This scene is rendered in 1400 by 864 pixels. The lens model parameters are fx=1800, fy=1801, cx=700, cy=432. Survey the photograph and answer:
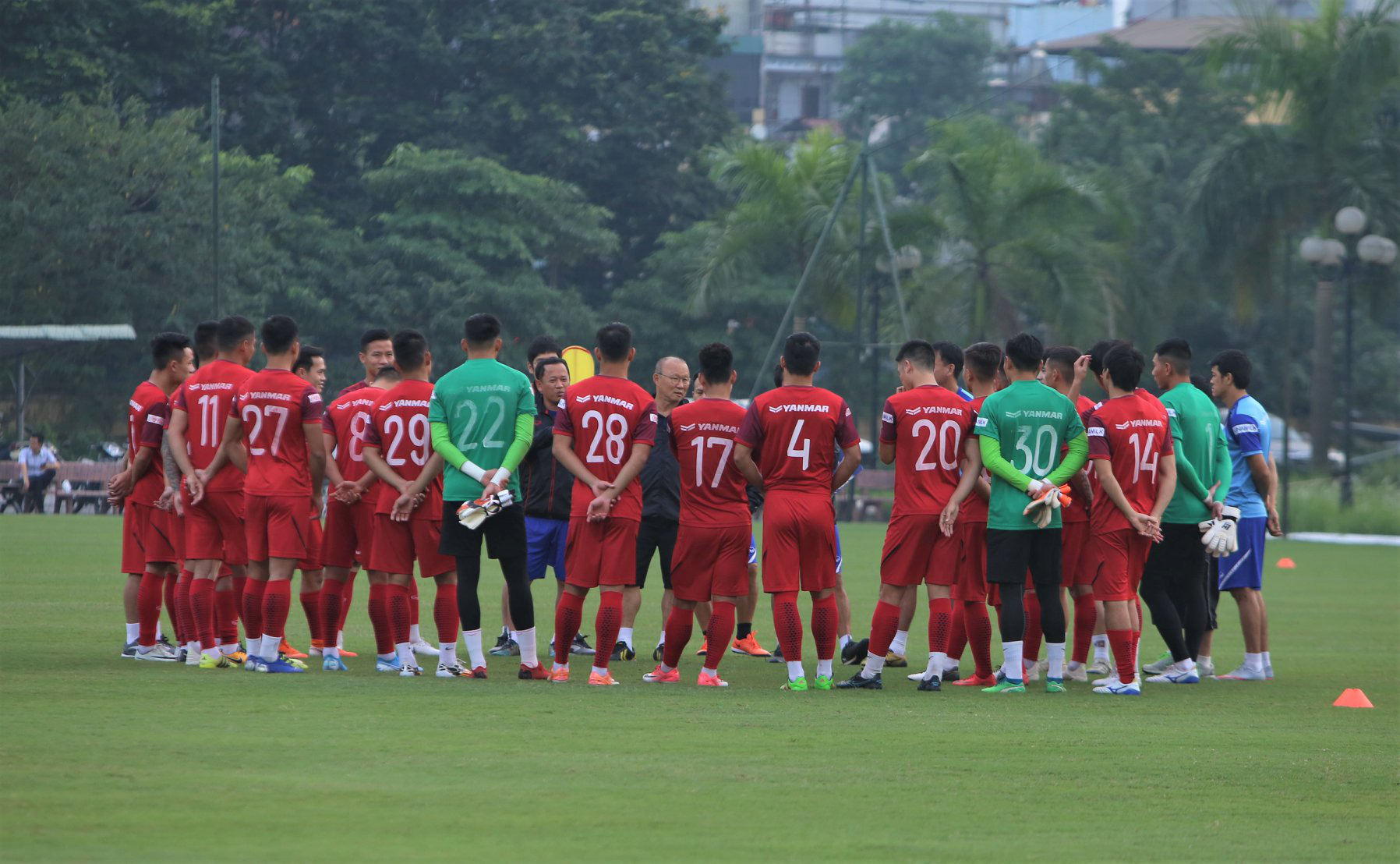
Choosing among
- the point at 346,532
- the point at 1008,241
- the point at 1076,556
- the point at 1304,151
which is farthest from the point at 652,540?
the point at 1304,151

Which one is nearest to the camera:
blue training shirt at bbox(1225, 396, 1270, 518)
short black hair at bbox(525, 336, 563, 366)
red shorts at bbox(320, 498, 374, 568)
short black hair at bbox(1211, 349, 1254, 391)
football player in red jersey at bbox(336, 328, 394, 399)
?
red shorts at bbox(320, 498, 374, 568)

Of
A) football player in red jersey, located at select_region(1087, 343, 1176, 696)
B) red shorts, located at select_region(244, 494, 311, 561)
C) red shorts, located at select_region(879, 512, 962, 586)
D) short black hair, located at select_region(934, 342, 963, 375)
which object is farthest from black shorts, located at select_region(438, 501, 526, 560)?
football player in red jersey, located at select_region(1087, 343, 1176, 696)

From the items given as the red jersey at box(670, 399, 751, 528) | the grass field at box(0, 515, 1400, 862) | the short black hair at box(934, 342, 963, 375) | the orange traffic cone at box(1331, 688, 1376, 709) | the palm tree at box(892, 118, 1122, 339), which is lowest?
the orange traffic cone at box(1331, 688, 1376, 709)

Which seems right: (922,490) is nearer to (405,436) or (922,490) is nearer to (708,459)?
(708,459)

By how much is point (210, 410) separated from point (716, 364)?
3021 mm

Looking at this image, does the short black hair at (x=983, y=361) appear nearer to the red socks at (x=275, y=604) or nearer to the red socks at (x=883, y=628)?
the red socks at (x=883, y=628)

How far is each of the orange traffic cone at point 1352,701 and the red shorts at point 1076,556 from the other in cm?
161

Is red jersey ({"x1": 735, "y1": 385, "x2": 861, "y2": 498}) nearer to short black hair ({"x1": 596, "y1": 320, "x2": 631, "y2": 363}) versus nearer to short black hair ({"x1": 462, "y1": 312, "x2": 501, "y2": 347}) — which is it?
short black hair ({"x1": 596, "y1": 320, "x2": 631, "y2": 363})

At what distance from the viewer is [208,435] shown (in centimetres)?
1066

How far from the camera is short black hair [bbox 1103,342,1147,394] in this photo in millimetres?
10922

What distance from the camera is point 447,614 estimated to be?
10516mm

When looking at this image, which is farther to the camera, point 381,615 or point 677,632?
point 381,615

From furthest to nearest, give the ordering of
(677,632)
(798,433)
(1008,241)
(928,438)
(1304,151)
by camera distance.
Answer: (1008,241) → (1304,151) → (928,438) → (677,632) → (798,433)

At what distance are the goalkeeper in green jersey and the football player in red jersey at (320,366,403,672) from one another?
2.29 ft
